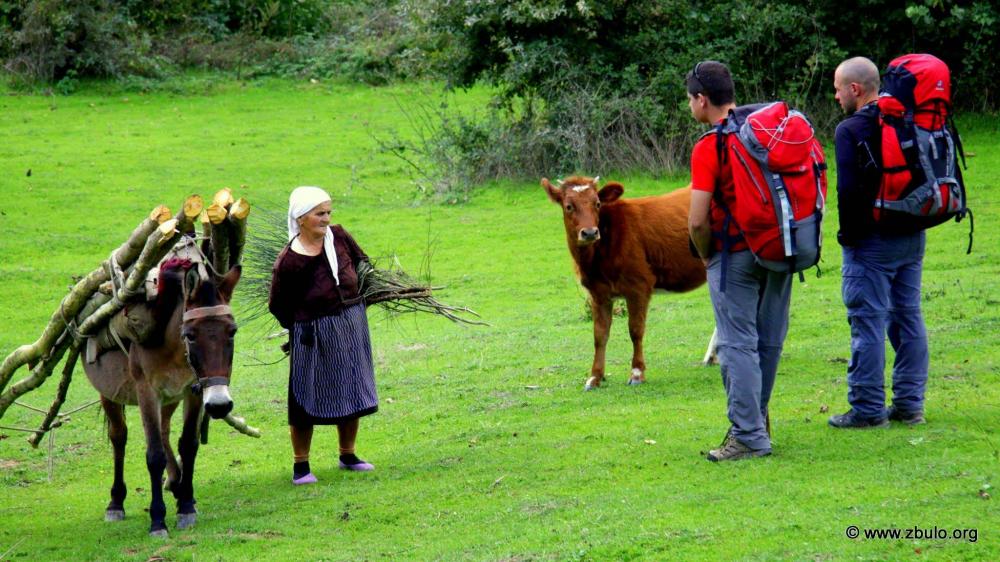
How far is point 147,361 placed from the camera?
8.07 metres

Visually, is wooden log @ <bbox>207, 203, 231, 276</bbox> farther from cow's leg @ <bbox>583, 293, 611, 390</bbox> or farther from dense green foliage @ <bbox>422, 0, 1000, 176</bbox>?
dense green foliage @ <bbox>422, 0, 1000, 176</bbox>

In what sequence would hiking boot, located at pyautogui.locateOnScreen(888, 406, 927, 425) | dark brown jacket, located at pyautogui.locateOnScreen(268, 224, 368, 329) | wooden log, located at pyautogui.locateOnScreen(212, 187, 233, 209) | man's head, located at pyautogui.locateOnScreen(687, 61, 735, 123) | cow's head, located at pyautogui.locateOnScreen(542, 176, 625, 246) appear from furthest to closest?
cow's head, located at pyautogui.locateOnScreen(542, 176, 625, 246)
dark brown jacket, located at pyautogui.locateOnScreen(268, 224, 368, 329)
hiking boot, located at pyautogui.locateOnScreen(888, 406, 927, 425)
wooden log, located at pyautogui.locateOnScreen(212, 187, 233, 209)
man's head, located at pyautogui.locateOnScreen(687, 61, 735, 123)

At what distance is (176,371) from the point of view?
8.12 meters

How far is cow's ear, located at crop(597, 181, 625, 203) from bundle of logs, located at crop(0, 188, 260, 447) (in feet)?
15.1

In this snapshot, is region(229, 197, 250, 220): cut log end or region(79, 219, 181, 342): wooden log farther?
region(229, 197, 250, 220): cut log end

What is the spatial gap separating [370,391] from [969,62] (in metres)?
17.0

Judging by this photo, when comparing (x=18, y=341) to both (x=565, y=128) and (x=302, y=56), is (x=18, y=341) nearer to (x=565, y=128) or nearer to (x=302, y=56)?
(x=565, y=128)

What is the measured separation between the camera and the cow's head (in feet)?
36.6

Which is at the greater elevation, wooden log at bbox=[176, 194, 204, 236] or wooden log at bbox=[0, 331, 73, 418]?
wooden log at bbox=[176, 194, 204, 236]

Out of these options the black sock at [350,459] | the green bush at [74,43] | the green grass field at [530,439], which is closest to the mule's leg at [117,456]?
the green grass field at [530,439]

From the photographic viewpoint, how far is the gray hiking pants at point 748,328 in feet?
24.0

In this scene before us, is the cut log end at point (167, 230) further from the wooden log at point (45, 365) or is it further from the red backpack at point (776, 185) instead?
the red backpack at point (776, 185)

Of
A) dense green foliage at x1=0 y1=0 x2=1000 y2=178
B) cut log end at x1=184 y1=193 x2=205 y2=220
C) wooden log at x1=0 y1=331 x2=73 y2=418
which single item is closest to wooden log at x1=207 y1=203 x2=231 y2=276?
cut log end at x1=184 y1=193 x2=205 y2=220

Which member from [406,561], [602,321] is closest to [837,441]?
[406,561]
